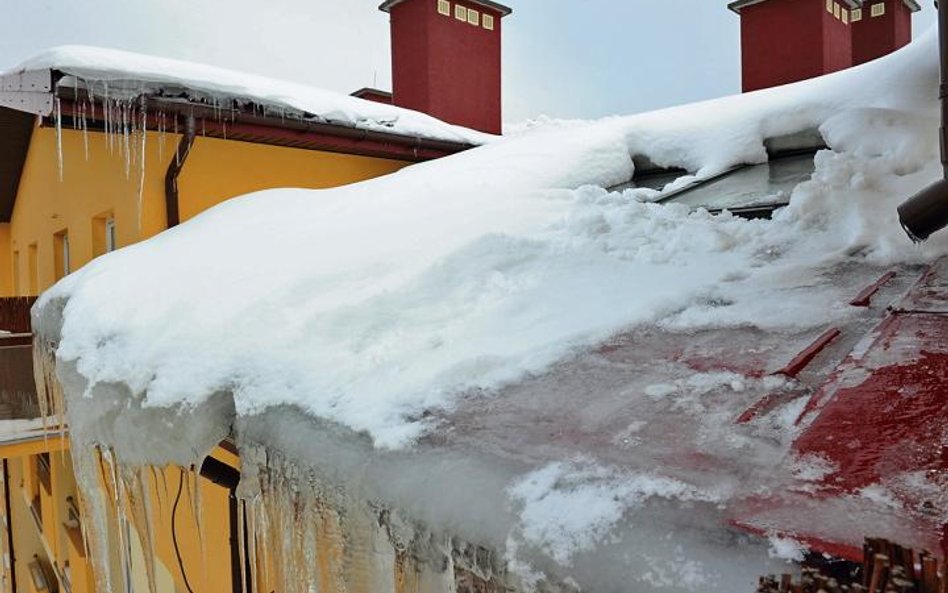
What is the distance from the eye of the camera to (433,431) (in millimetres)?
1261

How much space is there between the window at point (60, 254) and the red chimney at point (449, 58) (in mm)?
4242

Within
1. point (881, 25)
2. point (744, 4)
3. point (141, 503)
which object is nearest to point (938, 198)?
point (141, 503)

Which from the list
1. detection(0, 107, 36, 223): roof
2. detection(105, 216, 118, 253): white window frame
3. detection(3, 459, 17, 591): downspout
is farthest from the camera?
detection(3, 459, 17, 591): downspout

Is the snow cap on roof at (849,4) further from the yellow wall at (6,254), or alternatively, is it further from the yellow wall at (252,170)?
the yellow wall at (6,254)

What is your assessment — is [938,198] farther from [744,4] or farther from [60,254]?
[60,254]

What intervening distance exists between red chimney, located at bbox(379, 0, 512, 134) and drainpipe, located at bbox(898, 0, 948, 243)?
6.88m

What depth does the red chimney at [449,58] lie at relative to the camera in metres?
8.02

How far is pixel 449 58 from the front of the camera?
8141mm

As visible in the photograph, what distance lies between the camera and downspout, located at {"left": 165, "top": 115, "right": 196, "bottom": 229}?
458 centimetres

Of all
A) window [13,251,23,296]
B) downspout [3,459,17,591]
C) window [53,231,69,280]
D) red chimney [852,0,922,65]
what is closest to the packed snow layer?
window [53,231,69,280]

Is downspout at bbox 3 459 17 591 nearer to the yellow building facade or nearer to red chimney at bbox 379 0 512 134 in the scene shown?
the yellow building facade

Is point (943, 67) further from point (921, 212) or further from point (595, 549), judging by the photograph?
point (595, 549)

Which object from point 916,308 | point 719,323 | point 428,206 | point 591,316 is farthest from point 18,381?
point 916,308

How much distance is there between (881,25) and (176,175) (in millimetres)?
8959
